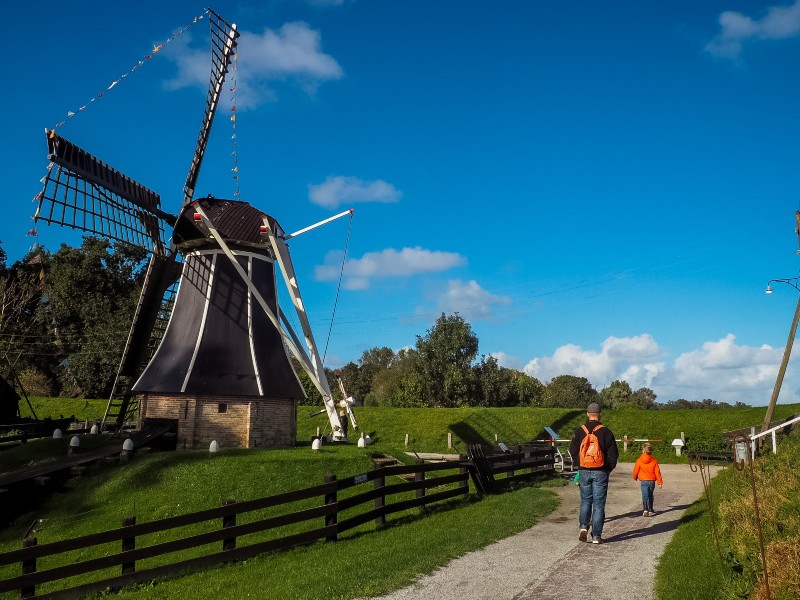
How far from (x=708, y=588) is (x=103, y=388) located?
5546 cm

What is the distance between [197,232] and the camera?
25.9 metres

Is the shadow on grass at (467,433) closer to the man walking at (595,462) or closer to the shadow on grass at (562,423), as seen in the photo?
the shadow on grass at (562,423)

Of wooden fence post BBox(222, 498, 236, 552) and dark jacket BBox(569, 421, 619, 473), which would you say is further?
wooden fence post BBox(222, 498, 236, 552)

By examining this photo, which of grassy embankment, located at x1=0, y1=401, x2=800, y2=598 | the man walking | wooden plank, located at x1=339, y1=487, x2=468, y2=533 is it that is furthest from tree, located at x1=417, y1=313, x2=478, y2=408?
the man walking

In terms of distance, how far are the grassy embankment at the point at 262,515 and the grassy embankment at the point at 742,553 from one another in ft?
10.5

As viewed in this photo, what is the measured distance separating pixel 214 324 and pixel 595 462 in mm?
17995

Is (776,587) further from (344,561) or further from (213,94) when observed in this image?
(213,94)

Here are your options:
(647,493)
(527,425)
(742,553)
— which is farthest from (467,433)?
(742,553)

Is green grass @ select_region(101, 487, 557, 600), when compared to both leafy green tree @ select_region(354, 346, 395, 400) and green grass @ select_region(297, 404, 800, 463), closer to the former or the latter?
green grass @ select_region(297, 404, 800, 463)

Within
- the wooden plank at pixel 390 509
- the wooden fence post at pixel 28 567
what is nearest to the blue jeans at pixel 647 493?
the wooden plank at pixel 390 509

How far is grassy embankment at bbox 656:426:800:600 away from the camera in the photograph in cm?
603

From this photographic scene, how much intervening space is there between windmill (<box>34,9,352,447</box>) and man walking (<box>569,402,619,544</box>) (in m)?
15.0

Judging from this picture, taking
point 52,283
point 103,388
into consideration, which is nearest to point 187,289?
point 103,388

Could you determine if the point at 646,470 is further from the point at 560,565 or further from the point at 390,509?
the point at 390,509
